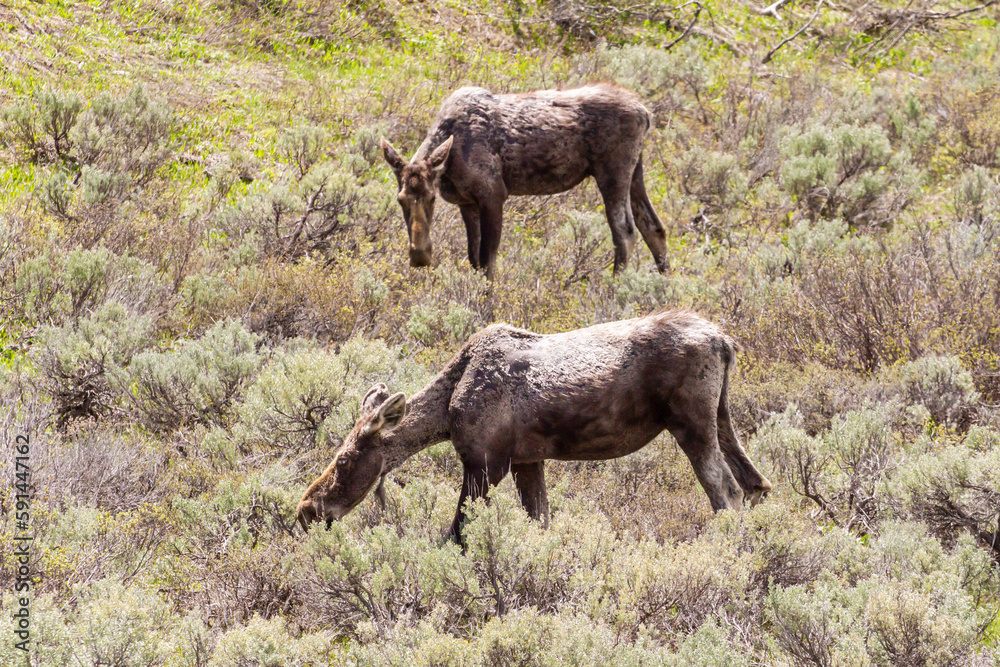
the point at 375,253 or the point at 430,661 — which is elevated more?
the point at 430,661

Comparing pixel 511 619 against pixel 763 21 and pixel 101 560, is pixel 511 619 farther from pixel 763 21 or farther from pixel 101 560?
pixel 763 21

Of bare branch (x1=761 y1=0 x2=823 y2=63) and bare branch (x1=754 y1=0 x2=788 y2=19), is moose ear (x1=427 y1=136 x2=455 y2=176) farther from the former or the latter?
bare branch (x1=754 y1=0 x2=788 y2=19)

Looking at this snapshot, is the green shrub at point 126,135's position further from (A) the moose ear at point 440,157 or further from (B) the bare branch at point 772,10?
(B) the bare branch at point 772,10

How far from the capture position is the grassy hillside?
5.59 meters

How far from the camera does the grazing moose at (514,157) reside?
32.7ft

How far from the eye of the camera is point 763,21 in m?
21.4

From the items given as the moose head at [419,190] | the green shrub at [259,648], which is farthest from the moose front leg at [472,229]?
the green shrub at [259,648]

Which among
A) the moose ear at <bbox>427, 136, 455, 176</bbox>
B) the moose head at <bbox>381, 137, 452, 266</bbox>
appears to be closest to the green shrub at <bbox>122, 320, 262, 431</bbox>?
the moose head at <bbox>381, 137, 452, 266</bbox>

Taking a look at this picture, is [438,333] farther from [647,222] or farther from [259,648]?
[259,648]

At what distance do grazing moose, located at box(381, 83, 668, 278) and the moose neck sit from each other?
3567 mm

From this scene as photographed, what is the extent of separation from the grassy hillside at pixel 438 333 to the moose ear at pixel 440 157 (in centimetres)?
118

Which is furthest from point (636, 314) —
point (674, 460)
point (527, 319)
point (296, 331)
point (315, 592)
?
point (315, 592)

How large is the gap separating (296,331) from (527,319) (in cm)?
225

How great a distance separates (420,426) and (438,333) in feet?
10.8
